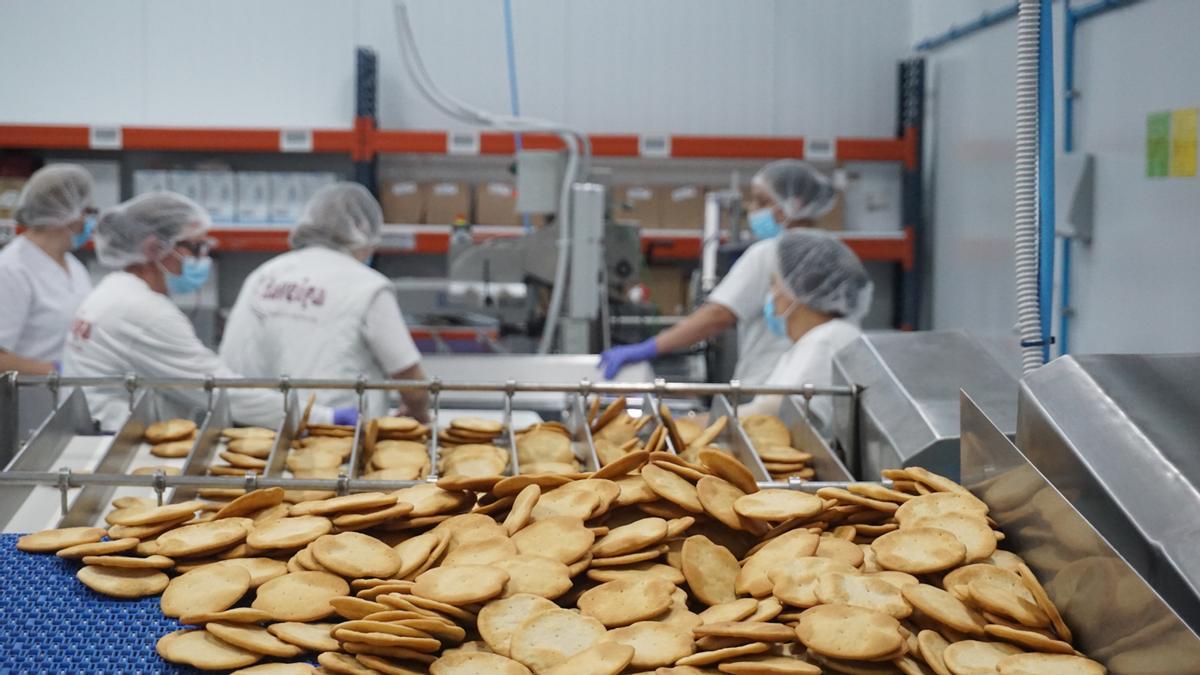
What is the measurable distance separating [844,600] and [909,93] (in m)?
5.39

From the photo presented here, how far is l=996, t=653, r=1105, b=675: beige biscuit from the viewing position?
894mm

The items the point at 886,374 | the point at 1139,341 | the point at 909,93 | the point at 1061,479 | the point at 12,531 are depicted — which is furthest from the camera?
the point at 909,93

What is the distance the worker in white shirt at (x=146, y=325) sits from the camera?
265 cm

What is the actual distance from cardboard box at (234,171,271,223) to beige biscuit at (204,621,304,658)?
486 centimetres

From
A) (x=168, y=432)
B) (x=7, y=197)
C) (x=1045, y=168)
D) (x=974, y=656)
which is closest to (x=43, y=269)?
(x=7, y=197)

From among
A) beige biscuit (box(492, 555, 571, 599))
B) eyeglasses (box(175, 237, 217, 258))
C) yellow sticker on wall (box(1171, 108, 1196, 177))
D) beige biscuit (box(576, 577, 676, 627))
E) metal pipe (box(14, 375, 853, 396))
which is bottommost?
beige biscuit (box(576, 577, 676, 627))

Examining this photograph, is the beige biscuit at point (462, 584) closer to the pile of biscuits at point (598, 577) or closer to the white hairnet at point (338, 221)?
the pile of biscuits at point (598, 577)

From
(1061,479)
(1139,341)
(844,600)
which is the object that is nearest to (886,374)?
(1061,479)

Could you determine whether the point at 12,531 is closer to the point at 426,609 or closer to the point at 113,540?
the point at 113,540

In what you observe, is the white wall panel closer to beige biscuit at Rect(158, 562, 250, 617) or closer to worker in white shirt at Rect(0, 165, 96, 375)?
worker in white shirt at Rect(0, 165, 96, 375)

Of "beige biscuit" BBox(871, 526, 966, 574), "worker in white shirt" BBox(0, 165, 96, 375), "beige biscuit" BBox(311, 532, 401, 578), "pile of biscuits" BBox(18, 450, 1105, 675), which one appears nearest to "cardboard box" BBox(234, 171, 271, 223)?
"worker in white shirt" BBox(0, 165, 96, 375)

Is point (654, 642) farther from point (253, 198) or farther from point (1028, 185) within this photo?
point (253, 198)

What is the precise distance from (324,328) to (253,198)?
2.80m

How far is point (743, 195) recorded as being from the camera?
612 centimetres
